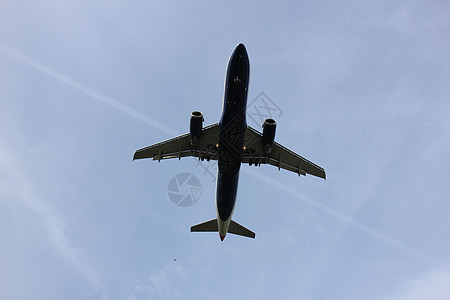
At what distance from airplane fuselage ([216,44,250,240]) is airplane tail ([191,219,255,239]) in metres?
2.58

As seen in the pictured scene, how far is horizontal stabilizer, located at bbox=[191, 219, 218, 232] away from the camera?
33.0m

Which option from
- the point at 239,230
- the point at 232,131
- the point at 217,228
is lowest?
the point at 217,228

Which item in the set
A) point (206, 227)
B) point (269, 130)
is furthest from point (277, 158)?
point (206, 227)

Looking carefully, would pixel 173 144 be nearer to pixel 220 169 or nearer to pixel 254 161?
pixel 220 169

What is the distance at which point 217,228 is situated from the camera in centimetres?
3300

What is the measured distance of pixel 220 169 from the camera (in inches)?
1087

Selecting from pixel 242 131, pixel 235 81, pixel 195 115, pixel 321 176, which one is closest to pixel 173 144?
pixel 195 115

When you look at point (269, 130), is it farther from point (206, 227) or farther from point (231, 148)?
point (206, 227)

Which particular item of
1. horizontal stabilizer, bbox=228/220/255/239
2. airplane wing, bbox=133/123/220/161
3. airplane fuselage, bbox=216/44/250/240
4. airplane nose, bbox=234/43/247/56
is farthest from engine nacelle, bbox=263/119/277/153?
horizontal stabilizer, bbox=228/220/255/239

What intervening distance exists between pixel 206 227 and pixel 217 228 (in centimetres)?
102

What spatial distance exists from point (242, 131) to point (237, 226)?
36.4 ft

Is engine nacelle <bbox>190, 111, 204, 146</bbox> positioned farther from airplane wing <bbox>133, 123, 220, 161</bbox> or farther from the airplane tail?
the airplane tail

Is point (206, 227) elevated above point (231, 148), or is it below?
below

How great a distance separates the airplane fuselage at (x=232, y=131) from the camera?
23.9 metres
